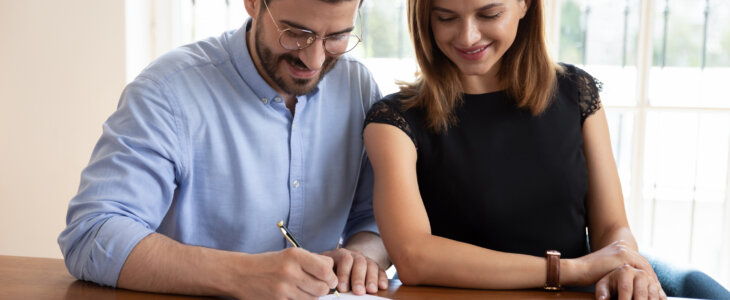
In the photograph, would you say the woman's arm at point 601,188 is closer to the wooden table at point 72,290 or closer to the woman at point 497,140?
the woman at point 497,140

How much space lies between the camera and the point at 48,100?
3.41 m

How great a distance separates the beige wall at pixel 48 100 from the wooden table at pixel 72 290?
205cm

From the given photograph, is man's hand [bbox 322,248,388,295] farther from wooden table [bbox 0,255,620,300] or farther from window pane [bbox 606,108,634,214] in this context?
window pane [bbox 606,108,634,214]

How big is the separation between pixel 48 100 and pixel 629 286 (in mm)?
2943

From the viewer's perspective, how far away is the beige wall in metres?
3.35

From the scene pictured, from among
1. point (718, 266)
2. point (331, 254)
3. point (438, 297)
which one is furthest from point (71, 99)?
point (718, 266)

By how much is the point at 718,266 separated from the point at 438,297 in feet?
9.15

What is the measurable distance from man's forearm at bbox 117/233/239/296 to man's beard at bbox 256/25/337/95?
0.52 meters

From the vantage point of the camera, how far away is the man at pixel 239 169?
1.33m

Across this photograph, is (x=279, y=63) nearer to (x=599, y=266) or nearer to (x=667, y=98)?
(x=599, y=266)

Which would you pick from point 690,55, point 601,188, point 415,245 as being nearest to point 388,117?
point 415,245

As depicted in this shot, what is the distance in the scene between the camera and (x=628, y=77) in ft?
11.6

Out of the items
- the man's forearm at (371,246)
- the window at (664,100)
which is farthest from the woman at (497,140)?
the window at (664,100)

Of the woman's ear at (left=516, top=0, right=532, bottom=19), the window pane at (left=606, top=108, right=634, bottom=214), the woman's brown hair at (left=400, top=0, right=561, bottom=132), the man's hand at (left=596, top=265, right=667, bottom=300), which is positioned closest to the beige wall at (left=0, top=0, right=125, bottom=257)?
the woman's brown hair at (left=400, top=0, right=561, bottom=132)
